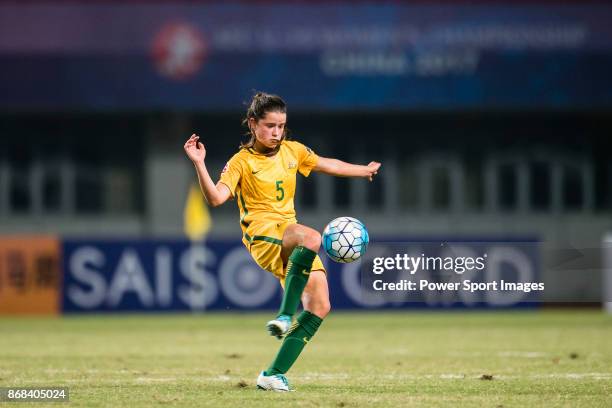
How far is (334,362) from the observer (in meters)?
11.4

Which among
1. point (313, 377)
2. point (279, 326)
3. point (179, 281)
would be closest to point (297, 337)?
point (279, 326)

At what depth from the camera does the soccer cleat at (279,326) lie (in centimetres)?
767

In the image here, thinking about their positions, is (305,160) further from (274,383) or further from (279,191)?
(274,383)

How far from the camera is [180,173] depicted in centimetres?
2888

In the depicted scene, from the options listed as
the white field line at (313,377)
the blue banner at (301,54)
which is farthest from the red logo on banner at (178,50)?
the white field line at (313,377)

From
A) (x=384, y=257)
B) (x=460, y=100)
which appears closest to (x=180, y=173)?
(x=460, y=100)

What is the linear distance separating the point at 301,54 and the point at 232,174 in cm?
1939

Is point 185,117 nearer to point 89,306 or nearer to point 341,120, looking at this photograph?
point 341,120

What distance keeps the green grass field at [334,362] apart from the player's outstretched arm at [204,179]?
4.25 ft

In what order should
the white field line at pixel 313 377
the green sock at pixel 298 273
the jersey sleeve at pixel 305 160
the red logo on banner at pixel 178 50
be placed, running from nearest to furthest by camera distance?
the green sock at pixel 298 273
the jersey sleeve at pixel 305 160
the white field line at pixel 313 377
the red logo on banner at pixel 178 50

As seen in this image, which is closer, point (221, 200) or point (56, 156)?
point (221, 200)

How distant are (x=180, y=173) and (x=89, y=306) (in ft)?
27.4

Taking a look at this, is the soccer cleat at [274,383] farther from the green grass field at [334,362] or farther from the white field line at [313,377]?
the white field line at [313,377]

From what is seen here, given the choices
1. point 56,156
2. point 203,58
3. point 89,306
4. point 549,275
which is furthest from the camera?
point 56,156
